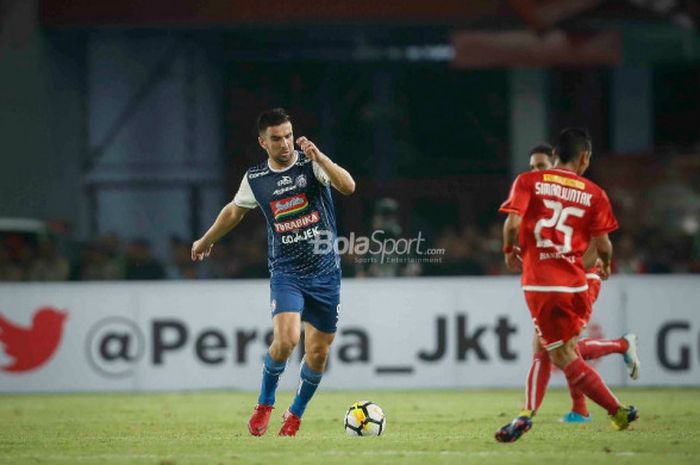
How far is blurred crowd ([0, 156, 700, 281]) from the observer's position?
768 inches

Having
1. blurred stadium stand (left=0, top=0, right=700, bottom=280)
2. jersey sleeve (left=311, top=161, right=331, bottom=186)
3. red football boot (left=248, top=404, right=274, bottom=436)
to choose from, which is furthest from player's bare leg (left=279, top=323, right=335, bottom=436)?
blurred stadium stand (left=0, top=0, right=700, bottom=280)

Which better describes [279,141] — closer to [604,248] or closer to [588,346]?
[604,248]

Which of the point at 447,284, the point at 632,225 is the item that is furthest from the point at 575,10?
the point at 447,284

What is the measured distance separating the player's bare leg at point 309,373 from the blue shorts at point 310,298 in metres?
0.07

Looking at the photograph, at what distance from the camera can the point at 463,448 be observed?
10.6 metres

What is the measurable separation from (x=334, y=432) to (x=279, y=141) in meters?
2.37

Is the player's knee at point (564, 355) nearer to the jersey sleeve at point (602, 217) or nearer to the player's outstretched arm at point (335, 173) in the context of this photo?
the jersey sleeve at point (602, 217)

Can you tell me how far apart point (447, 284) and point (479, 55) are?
647 cm

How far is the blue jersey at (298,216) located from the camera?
38.9 feet

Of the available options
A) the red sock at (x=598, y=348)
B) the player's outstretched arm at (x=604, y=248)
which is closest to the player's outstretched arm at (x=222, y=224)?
the player's outstretched arm at (x=604, y=248)

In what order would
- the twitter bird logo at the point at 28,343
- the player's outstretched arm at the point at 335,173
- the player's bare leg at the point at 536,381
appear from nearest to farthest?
1. the player's outstretched arm at the point at 335,173
2. the player's bare leg at the point at 536,381
3. the twitter bird logo at the point at 28,343

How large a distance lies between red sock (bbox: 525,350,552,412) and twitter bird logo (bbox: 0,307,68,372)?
26.7 feet

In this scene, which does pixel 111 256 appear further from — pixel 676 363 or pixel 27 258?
pixel 676 363

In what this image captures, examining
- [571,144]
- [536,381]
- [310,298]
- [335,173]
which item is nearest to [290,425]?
[310,298]
